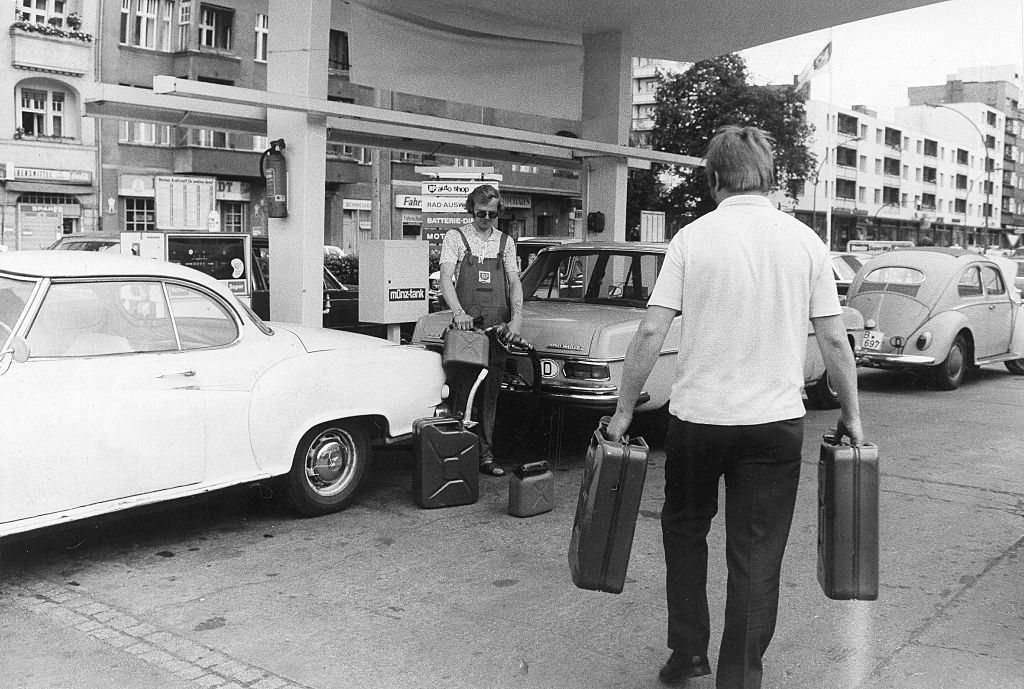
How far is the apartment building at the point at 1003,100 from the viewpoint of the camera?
121 m

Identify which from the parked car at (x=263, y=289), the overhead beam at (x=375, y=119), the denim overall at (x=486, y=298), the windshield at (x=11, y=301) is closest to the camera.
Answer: the windshield at (x=11, y=301)

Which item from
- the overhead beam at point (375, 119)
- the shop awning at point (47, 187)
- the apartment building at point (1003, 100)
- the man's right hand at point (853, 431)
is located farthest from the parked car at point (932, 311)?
the apartment building at point (1003, 100)

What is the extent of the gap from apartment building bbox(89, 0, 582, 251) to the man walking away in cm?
2886

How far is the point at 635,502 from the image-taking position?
3.58 metres

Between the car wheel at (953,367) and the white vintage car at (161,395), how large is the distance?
808 centimetres

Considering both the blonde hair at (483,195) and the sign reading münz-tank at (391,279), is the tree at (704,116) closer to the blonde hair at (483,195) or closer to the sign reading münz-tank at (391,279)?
the sign reading münz-tank at (391,279)

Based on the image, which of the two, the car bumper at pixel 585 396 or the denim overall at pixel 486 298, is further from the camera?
the car bumper at pixel 585 396

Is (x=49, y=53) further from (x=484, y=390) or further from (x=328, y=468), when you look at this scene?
(x=328, y=468)

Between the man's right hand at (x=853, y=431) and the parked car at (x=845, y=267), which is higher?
the parked car at (x=845, y=267)

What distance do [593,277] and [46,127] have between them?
31.3 metres

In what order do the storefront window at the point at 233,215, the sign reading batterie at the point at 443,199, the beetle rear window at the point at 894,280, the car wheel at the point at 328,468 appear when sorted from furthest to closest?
the storefront window at the point at 233,215 → the sign reading batterie at the point at 443,199 → the beetle rear window at the point at 894,280 → the car wheel at the point at 328,468

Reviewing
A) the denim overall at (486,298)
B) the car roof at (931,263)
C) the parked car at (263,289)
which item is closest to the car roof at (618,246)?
the denim overall at (486,298)

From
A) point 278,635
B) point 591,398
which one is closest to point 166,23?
point 591,398

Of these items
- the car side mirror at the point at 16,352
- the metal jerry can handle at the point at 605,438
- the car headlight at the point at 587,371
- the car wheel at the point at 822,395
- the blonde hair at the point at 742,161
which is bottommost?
the car wheel at the point at 822,395
